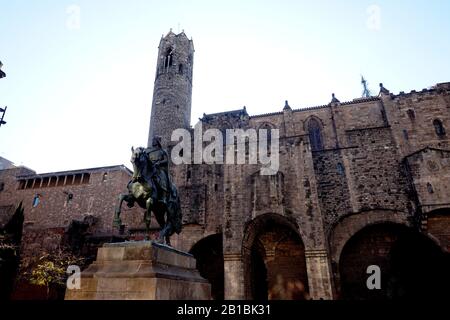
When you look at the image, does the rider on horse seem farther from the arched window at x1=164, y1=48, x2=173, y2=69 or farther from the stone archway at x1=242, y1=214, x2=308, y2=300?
the arched window at x1=164, y1=48, x2=173, y2=69

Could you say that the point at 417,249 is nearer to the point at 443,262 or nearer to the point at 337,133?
the point at 443,262

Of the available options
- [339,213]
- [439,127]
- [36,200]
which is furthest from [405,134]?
[36,200]

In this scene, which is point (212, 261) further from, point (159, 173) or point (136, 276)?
point (136, 276)

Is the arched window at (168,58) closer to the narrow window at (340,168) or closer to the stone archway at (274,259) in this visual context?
the narrow window at (340,168)

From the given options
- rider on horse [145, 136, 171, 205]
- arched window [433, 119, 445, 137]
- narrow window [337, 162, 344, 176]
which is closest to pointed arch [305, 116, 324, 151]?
narrow window [337, 162, 344, 176]

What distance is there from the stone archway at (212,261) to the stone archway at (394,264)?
7.74 m

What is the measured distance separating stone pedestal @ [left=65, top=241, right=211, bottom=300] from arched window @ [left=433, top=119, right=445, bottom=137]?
21.0 m

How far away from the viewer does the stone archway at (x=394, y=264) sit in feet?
49.8

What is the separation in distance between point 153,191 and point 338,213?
13.6 m

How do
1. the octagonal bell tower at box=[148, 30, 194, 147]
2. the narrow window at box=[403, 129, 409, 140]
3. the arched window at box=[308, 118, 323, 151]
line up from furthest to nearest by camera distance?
the octagonal bell tower at box=[148, 30, 194, 147]
the arched window at box=[308, 118, 323, 151]
the narrow window at box=[403, 129, 409, 140]

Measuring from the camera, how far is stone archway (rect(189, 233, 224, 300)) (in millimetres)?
19094

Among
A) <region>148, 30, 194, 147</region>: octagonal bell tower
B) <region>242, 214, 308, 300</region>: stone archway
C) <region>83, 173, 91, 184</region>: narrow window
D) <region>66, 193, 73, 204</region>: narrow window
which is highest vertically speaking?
<region>148, 30, 194, 147</region>: octagonal bell tower

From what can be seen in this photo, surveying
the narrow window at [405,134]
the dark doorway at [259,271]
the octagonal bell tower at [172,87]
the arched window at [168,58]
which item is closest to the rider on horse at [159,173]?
the dark doorway at [259,271]
